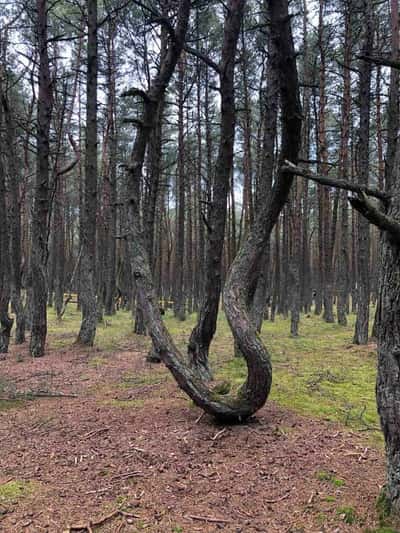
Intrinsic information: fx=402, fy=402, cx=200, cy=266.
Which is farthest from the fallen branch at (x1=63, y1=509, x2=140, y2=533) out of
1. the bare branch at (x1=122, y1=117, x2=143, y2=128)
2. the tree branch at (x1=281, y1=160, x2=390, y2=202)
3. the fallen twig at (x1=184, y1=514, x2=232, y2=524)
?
the bare branch at (x1=122, y1=117, x2=143, y2=128)

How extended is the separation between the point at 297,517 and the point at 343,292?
12.8 meters

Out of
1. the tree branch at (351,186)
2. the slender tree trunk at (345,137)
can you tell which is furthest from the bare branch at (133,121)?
the slender tree trunk at (345,137)

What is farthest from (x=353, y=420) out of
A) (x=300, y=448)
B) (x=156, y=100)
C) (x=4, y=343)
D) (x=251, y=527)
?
(x=4, y=343)

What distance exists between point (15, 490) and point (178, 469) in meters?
1.20

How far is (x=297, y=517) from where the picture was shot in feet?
8.41

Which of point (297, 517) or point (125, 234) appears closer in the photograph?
point (297, 517)

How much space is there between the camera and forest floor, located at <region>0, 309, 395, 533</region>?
258 cm

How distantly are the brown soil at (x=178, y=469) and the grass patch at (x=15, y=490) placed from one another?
0.16 ft

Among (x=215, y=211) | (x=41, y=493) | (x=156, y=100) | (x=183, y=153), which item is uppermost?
(x=183, y=153)

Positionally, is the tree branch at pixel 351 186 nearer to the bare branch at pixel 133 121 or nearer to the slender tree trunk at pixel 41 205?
the bare branch at pixel 133 121

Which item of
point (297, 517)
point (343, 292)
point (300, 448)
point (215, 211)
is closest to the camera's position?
point (297, 517)

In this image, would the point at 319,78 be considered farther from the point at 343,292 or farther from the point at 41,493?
the point at 41,493

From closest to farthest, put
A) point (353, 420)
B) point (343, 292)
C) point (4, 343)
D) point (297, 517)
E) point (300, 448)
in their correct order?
point (297, 517)
point (300, 448)
point (353, 420)
point (4, 343)
point (343, 292)

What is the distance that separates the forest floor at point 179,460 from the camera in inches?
102
